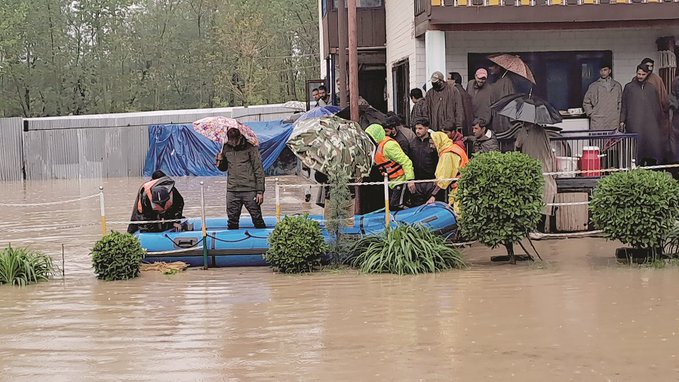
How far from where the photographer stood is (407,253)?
11594mm

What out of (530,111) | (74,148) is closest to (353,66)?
(530,111)

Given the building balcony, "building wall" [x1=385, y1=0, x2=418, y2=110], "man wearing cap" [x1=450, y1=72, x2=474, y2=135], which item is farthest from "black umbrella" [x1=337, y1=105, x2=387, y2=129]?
"building wall" [x1=385, y1=0, x2=418, y2=110]

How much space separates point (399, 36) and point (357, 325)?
11.4 m

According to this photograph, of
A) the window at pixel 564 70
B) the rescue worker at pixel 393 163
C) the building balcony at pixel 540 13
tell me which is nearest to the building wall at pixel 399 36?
the window at pixel 564 70

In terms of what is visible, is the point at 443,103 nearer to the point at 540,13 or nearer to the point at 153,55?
the point at 540,13

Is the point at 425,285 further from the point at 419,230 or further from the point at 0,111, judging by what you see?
the point at 0,111

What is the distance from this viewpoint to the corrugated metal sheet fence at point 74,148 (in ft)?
121

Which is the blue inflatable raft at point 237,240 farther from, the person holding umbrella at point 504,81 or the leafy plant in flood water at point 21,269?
the person holding umbrella at point 504,81

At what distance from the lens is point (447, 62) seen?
684 inches

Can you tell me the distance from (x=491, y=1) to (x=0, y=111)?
40736 millimetres

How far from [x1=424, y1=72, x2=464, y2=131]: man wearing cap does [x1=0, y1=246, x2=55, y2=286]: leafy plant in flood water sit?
19.9ft

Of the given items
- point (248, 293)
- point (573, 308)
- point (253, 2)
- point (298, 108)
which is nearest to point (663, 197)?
point (573, 308)

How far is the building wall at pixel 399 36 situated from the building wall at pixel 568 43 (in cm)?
81

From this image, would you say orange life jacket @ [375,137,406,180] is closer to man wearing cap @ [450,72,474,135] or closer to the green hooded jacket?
the green hooded jacket
